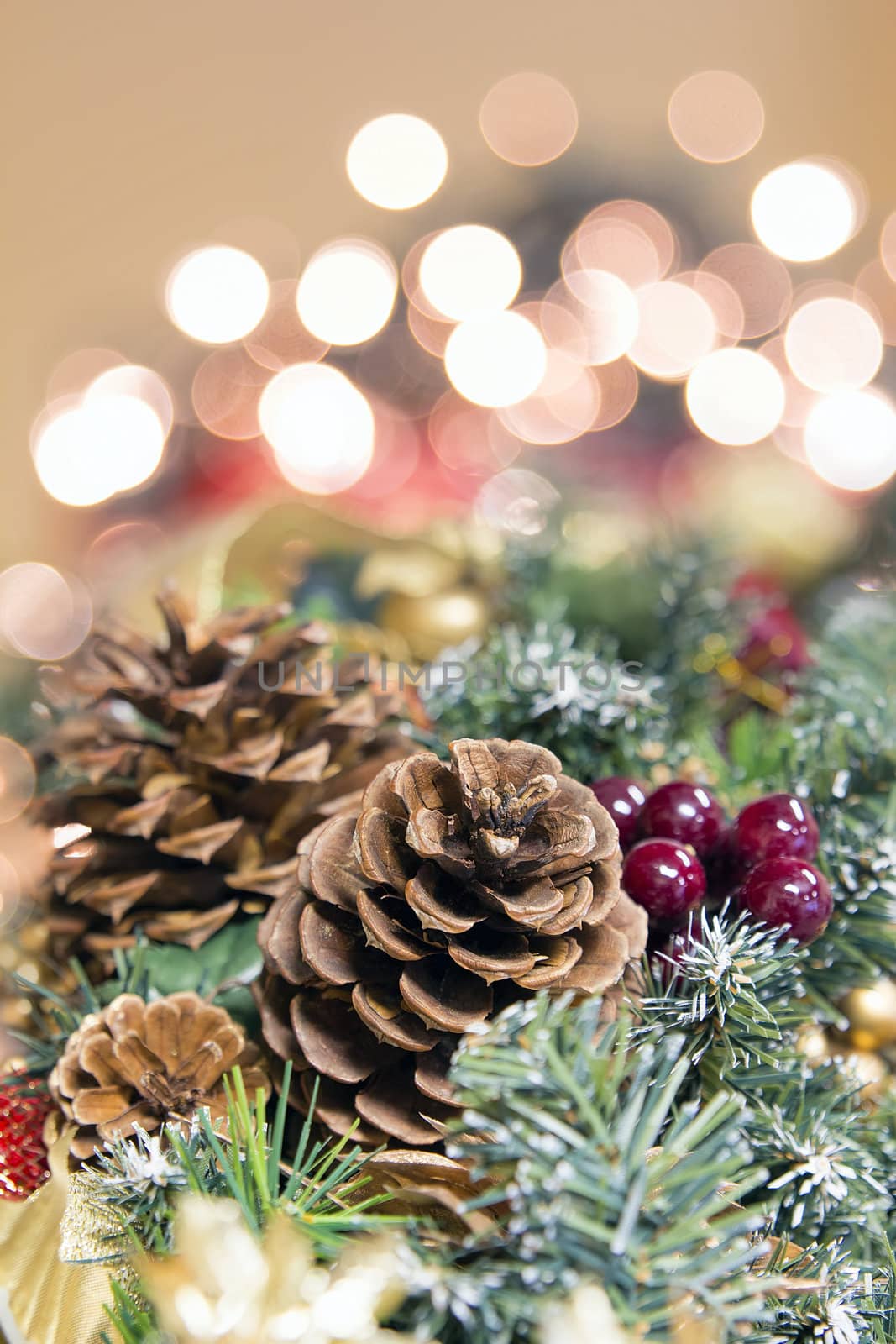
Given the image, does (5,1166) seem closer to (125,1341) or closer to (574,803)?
(125,1341)

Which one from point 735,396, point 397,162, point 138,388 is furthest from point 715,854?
point 397,162

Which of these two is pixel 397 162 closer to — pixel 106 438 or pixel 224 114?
pixel 224 114

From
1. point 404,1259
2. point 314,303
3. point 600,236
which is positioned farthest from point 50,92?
point 404,1259

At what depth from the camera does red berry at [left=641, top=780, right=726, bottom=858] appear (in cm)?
33

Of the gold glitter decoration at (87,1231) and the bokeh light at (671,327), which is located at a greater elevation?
the bokeh light at (671,327)

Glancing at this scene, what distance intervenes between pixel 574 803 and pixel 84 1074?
0.57ft

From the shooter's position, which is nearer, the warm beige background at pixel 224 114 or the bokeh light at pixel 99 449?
the bokeh light at pixel 99 449

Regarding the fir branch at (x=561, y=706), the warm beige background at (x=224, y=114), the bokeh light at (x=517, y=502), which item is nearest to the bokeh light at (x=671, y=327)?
the warm beige background at (x=224, y=114)

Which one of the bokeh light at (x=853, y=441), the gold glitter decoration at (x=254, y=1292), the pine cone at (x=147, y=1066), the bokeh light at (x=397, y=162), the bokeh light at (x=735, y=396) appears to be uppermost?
the bokeh light at (x=397, y=162)

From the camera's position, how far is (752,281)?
1.07 meters

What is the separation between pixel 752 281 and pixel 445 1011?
1018 millimetres

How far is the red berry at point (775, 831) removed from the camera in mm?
321

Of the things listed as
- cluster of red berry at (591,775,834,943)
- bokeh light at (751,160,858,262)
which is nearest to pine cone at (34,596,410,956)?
cluster of red berry at (591,775,834,943)

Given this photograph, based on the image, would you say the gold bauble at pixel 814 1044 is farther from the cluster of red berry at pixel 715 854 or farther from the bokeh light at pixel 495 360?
the bokeh light at pixel 495 360
